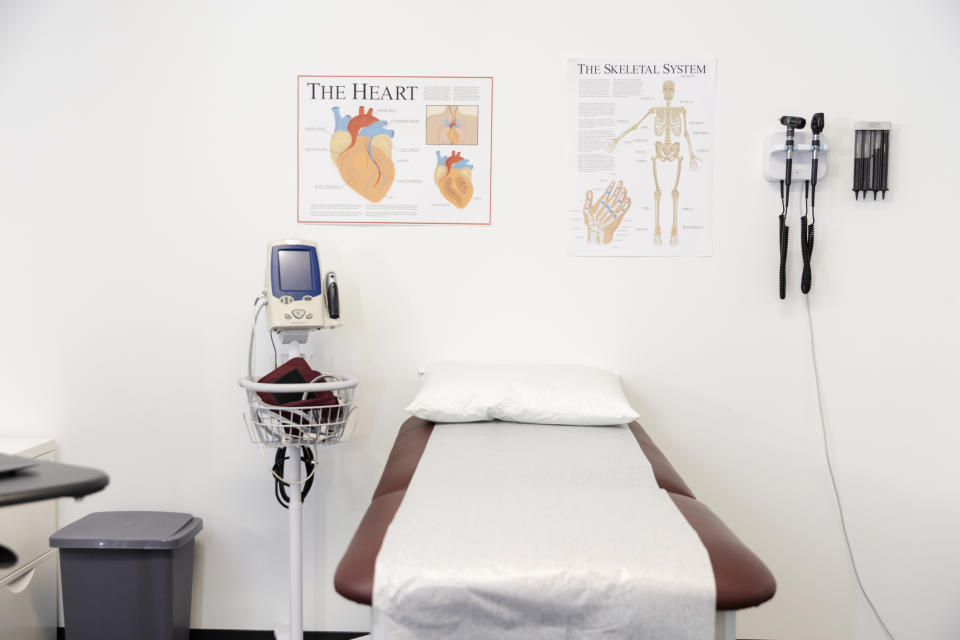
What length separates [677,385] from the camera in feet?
7.06

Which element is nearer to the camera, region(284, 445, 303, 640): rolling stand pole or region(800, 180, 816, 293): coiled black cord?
region(284, 445, 303, 640): rolling stand pole

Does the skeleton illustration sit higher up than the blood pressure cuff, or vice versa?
the skeleton illustration

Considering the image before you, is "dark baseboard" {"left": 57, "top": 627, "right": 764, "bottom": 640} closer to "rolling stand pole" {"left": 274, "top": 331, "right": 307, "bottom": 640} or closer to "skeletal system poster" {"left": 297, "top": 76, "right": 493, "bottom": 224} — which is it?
"rolling stand pole" {"left": 274, "top": 331, "right": 307, "bottom": 640}

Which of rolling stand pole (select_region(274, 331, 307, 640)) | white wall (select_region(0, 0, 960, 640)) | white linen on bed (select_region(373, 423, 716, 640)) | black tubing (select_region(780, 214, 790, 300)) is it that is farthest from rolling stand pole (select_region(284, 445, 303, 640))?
black tubing (select_region(780, 214, 790, 300))

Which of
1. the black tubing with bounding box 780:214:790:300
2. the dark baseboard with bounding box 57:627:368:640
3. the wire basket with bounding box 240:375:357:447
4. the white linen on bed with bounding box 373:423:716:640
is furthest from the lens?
the dark baseboard with bounding box 57:627:368:640

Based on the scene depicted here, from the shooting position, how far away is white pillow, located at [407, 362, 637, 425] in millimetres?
1770

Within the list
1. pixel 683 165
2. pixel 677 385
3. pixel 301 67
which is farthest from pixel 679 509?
pixel 301 67

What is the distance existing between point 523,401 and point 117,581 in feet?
4.15

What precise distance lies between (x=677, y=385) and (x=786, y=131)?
0.84 m

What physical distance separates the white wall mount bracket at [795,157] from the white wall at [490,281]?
1.8 inches

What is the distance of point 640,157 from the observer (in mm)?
2115

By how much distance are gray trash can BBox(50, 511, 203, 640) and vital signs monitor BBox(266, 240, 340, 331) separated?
0.73 m

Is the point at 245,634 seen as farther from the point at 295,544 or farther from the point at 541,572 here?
the point at 541,572

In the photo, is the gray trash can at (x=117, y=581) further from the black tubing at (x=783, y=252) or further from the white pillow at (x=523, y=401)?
the black tubing at (x=783, y=252)
